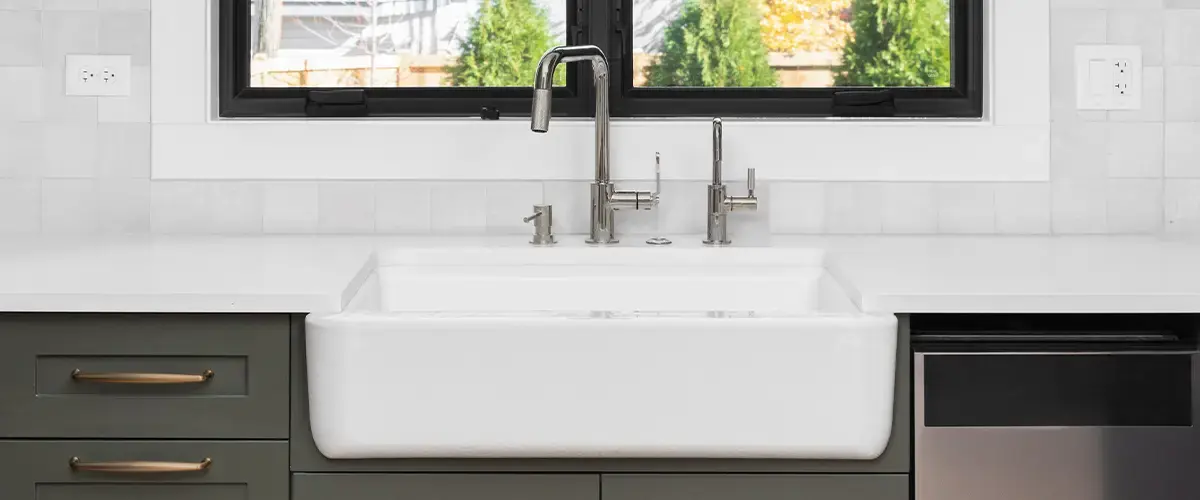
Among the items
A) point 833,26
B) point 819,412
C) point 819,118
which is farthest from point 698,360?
point 833,26

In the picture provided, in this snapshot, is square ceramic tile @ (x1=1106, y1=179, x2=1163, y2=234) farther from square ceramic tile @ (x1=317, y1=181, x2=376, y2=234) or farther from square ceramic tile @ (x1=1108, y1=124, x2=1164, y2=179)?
square ceramic tile @ (x1=317, y1=181, x2=376, y2=234)

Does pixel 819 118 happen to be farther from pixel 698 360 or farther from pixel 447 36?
pixel 698 360

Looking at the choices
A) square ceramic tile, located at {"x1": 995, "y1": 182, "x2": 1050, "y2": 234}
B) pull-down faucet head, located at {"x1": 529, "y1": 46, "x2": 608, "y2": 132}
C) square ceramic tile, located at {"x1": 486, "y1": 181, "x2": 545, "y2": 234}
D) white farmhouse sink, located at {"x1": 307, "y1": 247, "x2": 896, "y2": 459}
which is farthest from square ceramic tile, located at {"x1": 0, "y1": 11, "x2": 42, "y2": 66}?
square ceramic tile, located at {"x1": 995, "y1": 182, "x2": 1050, "y2": 234}

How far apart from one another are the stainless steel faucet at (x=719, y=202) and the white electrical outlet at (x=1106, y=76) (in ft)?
2.17

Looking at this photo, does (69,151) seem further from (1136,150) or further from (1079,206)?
(1136,150)

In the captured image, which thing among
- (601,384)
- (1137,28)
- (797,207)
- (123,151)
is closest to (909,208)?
(797,207)

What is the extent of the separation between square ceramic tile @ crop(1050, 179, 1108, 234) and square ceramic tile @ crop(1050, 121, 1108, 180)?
0.8 inches

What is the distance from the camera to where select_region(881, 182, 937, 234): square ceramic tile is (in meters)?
1.89

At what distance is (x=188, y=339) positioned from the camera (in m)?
1.22

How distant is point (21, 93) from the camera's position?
1887 mm

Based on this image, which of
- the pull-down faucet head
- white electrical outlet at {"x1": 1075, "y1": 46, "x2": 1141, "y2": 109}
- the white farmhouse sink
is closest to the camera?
the white farmhouse sink

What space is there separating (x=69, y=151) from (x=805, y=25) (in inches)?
54.5

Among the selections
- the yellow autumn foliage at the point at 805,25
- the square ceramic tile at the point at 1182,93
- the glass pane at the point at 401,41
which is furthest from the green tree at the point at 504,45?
the square ceramic tile at the point at 1182,93

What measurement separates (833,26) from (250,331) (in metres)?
1.26
